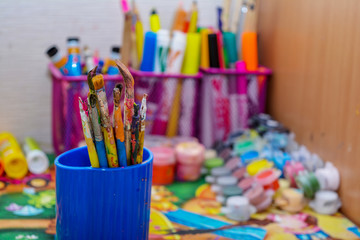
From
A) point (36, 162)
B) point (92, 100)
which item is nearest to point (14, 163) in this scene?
point (36, 162)

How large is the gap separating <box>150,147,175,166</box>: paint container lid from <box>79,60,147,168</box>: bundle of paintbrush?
589 millimetres

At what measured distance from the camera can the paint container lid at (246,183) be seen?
124cm

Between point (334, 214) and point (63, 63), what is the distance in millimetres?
973

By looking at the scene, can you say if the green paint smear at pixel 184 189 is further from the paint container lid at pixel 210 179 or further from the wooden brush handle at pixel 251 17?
the wooden brush handle at pixel 251 17

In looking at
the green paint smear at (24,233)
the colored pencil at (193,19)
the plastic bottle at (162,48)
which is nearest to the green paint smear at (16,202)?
the green paint smear at (24,233)

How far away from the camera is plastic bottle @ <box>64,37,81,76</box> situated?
1.39 metres

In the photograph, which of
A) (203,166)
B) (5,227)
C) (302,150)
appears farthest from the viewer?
(203,166)

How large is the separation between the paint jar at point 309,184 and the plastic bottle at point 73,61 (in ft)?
2.56

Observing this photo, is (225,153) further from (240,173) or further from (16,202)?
(16,202)

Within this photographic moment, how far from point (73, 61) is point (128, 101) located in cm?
76

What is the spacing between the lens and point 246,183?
4.10 feet

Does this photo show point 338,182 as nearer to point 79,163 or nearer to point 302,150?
point 302,150

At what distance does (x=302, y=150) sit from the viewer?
133 centimetres

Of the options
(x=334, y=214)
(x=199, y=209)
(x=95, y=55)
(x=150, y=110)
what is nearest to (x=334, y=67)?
(x=334, y=214)
